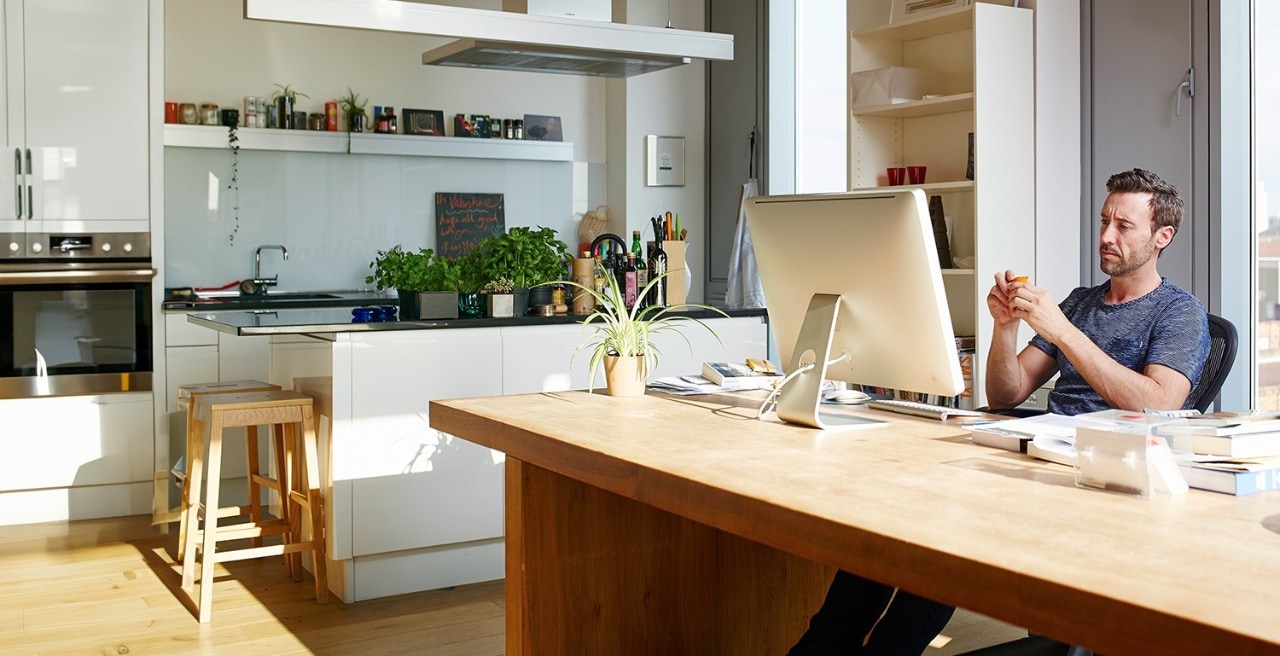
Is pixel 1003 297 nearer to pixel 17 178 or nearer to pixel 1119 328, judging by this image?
pixel 1119 328

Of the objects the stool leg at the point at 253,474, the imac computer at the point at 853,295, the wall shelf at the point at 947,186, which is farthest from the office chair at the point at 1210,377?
the stool leg at the point at 253,474

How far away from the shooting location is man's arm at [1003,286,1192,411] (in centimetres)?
252

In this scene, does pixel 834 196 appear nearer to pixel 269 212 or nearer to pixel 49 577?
pixel 49 577

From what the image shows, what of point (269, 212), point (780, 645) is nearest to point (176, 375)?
point (269, 212)

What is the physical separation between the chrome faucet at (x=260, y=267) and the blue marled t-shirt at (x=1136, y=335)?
13.3ft

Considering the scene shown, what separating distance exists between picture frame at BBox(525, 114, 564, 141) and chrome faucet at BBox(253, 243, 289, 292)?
4.85ft

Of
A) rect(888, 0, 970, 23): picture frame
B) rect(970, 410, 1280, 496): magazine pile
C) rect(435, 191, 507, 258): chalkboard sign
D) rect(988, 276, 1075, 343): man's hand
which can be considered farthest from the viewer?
rect(435, 191, 507, 258): chalkboard sign

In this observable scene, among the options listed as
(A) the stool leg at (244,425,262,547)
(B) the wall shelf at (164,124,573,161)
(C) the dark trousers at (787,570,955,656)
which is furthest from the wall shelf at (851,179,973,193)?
(B) the wall shelf at (164,124,573,161)

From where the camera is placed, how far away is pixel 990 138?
3.95m

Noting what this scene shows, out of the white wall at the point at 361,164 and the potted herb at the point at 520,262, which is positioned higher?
the white wall at the point at 361,164

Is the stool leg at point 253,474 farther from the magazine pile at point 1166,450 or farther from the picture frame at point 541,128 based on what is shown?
the magazine pile at point 1166,450

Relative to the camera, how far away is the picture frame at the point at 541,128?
6.52 m

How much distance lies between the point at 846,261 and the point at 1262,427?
29.6 inches

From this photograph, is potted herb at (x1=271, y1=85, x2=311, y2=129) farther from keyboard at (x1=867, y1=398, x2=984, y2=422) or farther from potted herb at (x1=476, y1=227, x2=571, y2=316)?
keyboard at (x1=867, y1=398, x2=984, y2=422)
